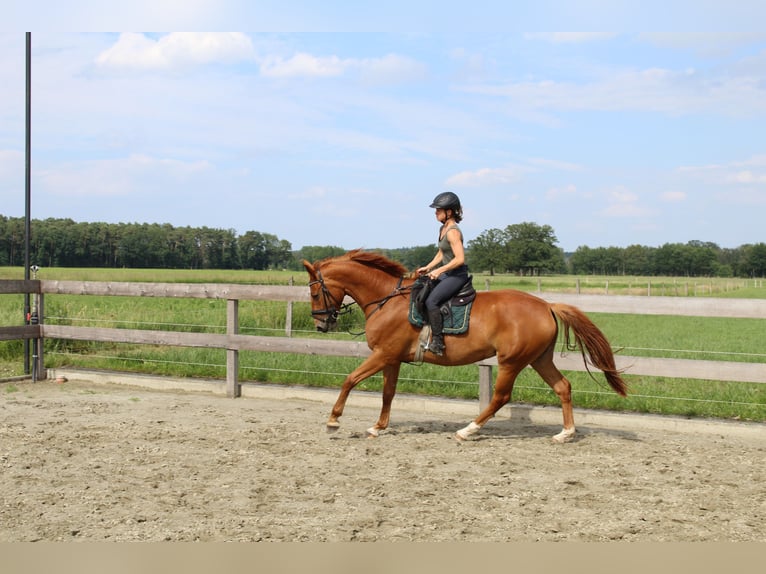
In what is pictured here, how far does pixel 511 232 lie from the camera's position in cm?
9238

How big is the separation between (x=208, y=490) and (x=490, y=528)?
201cm

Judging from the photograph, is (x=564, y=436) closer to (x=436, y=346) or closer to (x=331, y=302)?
(x=436, y=346)

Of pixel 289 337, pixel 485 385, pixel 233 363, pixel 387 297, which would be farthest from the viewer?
pixel 289 337

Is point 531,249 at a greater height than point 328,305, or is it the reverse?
point 531,249

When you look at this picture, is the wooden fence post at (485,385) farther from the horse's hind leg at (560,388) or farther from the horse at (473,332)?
the horse's hind leg at (560,388)

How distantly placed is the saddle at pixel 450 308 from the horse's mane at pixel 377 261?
1.64 ft

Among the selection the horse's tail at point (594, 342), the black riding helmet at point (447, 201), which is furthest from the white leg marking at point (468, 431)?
the black riding helmet at point (447, 201)

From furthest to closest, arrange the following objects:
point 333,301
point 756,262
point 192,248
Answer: point 756,262 → point 192,248 → point 333,301

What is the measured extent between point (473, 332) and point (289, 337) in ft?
12.5

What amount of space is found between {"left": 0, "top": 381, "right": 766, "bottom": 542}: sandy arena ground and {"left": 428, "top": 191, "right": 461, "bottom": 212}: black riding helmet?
2.21 meters

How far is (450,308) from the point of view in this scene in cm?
673

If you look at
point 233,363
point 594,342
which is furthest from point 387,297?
point 233,363

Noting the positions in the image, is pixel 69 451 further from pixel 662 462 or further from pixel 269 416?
pixel 662 462

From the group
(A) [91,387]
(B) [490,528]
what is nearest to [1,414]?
(A) [91,387]
